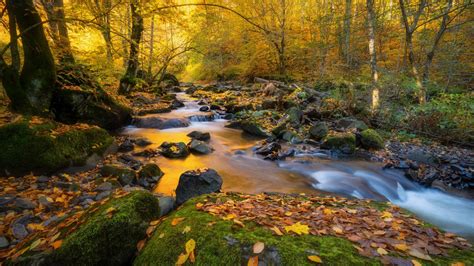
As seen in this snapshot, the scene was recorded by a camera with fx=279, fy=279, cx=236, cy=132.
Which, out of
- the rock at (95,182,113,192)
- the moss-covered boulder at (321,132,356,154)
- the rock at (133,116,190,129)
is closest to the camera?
the rock at (95,182,113,192)

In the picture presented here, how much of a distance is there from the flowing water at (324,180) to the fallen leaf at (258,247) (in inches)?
155

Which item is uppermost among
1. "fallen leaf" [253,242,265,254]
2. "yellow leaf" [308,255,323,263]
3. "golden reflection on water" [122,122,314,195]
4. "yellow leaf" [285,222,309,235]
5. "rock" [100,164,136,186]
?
"yellow leaf" [308,255,323,263]

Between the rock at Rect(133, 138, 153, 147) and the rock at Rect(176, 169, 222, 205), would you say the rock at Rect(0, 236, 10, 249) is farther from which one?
the rock at Rect(133, 138, 153, 147)

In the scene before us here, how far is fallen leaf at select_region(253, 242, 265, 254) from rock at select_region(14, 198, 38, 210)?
11.3 feet

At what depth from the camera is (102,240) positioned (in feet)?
8.06

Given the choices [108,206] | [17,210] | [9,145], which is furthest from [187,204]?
[9,145]

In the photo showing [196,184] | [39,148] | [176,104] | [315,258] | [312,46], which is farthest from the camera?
[312,46]

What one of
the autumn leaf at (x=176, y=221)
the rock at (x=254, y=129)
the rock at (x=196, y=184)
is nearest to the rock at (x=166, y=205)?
the rock at (x=196, y=184)

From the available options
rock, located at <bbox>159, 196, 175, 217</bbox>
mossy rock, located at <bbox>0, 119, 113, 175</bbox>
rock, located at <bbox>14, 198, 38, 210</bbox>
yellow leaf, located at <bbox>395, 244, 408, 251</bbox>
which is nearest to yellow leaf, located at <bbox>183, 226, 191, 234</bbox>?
rock, located at <bbox>159, 196, 175, 217</bbox>

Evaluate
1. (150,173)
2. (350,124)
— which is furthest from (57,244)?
(350,124)

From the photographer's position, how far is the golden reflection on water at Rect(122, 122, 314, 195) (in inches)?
259

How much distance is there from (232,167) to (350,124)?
5359 mm

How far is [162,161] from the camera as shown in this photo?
7613 mm

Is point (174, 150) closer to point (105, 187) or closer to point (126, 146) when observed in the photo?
point (126, 146)
